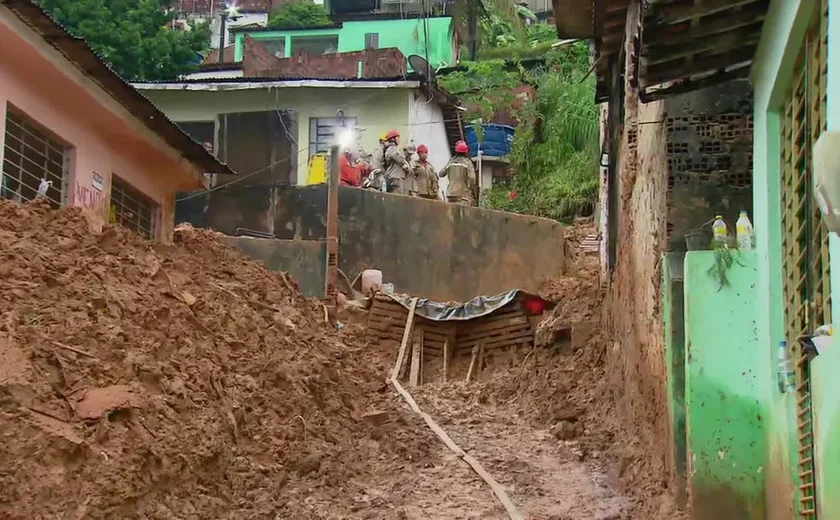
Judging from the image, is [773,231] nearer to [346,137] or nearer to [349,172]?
[349,172]

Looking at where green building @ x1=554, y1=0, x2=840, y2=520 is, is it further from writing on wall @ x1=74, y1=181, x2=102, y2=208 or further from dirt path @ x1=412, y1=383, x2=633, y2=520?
writing on wall @ x1=74, y1=181, x2=102, y2=208

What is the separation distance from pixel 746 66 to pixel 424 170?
41.6ft

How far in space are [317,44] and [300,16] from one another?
228cm

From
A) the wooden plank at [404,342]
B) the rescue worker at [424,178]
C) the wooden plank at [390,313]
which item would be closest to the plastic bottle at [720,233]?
the wooden plank at [404,342]

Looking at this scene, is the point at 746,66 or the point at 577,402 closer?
the point at 746,66

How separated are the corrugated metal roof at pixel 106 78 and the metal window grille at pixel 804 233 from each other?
6426 mm

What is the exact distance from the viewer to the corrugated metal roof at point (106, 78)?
956cm

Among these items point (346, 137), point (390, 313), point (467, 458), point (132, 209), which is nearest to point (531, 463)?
point (467, 458)

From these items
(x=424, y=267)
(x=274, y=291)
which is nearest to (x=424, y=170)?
(x=424, y=267)

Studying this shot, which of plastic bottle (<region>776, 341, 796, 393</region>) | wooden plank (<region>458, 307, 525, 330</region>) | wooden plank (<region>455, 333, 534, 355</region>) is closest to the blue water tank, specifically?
wooden plank (<region>458, 307, 525, 330</region>)

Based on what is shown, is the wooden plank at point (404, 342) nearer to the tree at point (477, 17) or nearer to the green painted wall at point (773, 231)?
the green painted wall at point (773, 231)

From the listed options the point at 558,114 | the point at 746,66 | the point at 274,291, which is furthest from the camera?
the point at 558,114

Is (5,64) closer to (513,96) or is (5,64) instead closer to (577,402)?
(577,402)

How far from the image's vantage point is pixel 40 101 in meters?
11.0
